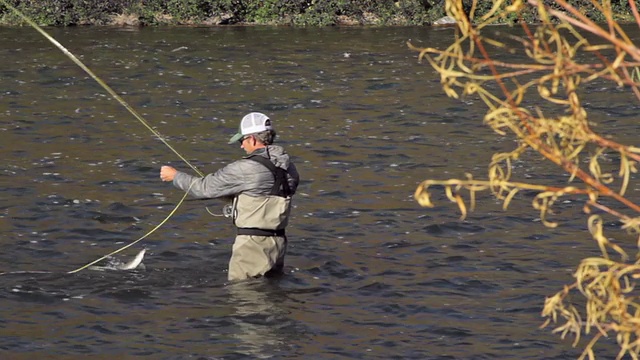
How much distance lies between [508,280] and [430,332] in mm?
1811

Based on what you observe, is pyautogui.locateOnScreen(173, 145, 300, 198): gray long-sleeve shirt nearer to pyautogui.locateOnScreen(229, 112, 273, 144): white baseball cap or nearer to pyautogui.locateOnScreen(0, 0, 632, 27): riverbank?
pyautogui.locateOnScreen(229, 112, 273, 144): white baseball cap

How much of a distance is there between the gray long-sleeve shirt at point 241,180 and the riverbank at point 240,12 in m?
25.5

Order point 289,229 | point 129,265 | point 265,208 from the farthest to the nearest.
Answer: point 289,229 → point 129,265 → point 265,208

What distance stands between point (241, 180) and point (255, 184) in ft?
0.41

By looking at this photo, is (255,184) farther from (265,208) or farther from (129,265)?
(129,265)

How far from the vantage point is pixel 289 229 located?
1416 centimetres

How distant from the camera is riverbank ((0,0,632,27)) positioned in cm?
3569

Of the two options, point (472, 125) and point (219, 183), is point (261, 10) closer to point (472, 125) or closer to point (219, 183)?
point (472, 125)

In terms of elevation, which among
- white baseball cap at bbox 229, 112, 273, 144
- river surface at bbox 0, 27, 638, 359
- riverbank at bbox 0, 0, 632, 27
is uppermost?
white baseball cap at bbox 229, 112, 273, 144

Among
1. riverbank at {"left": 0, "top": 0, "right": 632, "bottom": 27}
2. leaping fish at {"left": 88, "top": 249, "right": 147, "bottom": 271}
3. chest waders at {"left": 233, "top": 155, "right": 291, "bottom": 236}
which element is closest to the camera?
chest waders at {"left": 233, "top": 155, "right": 291, "bottom": 236}

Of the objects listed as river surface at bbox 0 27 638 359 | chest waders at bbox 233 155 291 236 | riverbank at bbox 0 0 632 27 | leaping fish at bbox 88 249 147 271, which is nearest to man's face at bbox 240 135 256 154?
chest waders at bbox 233 155 291 236

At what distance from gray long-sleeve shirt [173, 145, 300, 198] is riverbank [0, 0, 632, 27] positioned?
25.5 meters

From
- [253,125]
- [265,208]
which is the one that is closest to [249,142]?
[253,125]

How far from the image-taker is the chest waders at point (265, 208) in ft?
34.6
